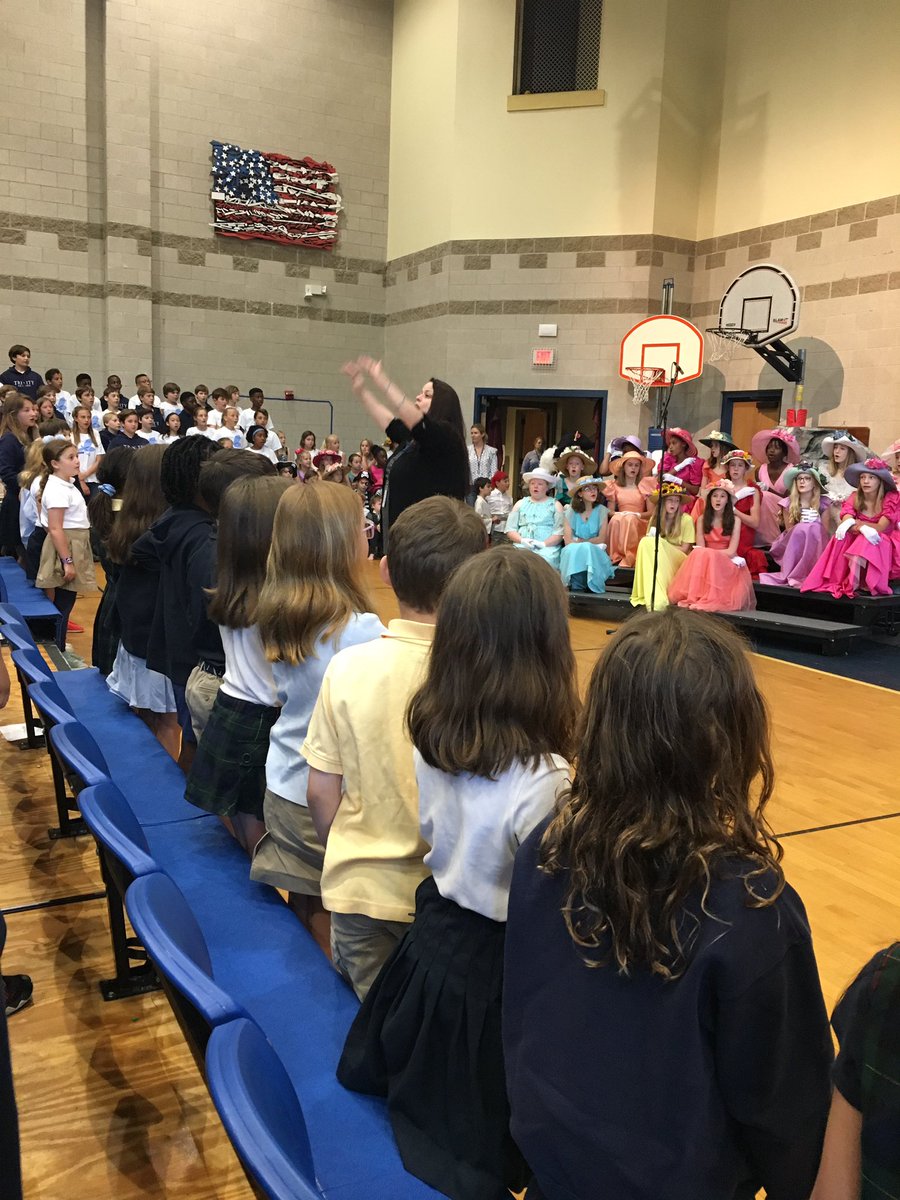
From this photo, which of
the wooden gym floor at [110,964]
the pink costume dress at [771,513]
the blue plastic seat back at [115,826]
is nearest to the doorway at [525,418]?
the pink costume dress at [771,513]

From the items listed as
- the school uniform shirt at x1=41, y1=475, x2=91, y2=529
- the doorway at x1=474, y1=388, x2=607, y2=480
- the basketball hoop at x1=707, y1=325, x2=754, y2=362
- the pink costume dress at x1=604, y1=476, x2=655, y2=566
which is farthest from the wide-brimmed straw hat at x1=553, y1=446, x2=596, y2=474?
the school uniform shirt at x1=41, y1=475, x2=91, y2=529

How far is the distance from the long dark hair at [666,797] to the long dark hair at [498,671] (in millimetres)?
255

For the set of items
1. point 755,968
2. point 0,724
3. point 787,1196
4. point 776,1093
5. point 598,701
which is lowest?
point 0,724

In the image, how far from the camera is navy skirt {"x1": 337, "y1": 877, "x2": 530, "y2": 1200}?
4.09 feet

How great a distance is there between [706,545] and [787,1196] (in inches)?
274

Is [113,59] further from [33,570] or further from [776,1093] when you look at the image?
[776,1093]

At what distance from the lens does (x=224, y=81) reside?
13.1 metres

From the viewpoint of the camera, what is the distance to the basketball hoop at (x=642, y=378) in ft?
36.6

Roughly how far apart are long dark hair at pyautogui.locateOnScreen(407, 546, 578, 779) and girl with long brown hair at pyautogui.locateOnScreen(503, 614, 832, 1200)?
23 cm

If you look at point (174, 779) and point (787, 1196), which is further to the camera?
point (174, 779)

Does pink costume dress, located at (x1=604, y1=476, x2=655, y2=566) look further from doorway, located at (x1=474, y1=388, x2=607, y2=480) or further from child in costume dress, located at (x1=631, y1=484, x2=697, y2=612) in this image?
doorway, located at (x1=474, y1=388, x2=607, y2=480)

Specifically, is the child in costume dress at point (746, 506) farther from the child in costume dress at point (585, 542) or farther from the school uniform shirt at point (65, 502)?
the school uniform shirt at point (65, 502)

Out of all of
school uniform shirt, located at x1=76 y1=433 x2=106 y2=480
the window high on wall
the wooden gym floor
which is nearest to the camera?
the wooden gym floor

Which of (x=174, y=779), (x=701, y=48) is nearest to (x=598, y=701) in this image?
(x=174, y=779)
